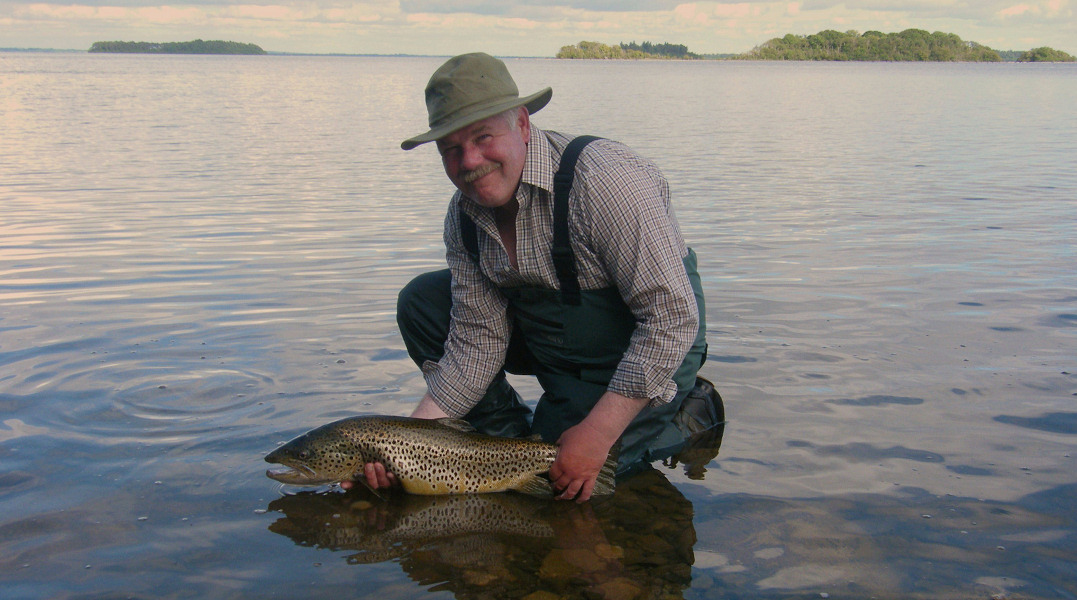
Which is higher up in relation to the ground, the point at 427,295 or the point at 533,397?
the point at 427,295

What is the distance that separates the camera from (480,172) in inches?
161

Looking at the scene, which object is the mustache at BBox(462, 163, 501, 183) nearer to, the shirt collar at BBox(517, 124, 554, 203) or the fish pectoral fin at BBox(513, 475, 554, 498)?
the shirt collar at BBox(517, 124, 554, 203)

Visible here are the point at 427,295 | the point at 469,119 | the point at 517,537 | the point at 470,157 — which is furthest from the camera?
the point at 427,295

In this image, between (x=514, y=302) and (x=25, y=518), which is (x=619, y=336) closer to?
(x=514, y=302)

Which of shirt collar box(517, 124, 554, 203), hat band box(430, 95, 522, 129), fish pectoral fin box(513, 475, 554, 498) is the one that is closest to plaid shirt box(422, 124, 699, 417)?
shirt collar box(517, 124, 554, 203)

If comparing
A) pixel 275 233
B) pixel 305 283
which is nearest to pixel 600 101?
pixel 275 233

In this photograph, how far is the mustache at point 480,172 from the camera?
4082mm

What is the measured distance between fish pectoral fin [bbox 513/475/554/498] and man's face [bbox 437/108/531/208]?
1.34 m

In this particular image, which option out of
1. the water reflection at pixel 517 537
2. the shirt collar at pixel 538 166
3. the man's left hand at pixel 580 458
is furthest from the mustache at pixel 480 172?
the water reflection at pixel 517 537

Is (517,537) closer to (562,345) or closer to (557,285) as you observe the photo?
(562,345)

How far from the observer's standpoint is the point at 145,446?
5.09 m

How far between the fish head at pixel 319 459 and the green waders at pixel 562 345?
0.92 metres

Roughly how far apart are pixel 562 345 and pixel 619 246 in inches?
32.6

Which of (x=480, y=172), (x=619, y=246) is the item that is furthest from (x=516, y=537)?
(x=480, y=172)
